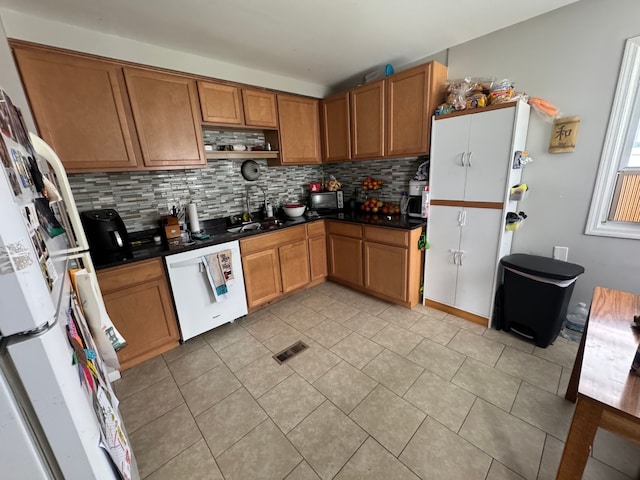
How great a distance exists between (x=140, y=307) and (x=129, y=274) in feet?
0.91

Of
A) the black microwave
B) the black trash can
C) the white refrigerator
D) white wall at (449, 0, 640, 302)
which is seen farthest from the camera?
the black microwave

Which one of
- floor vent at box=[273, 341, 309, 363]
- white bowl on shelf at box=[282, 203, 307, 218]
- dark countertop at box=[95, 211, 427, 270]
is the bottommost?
floor vent at box=[273, 341, 309, 363]

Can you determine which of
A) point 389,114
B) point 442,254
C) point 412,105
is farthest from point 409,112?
point 442,254

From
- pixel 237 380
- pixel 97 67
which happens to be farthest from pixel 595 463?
pixel 97 67

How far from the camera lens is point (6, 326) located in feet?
1.49

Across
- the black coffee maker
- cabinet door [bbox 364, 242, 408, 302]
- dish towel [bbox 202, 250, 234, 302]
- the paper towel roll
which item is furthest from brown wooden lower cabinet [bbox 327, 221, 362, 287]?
the black coffee maker

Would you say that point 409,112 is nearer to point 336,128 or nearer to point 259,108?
point 336,128

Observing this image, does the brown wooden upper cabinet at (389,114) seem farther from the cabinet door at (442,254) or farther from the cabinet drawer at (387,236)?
the cabinet drawer at (387,236)

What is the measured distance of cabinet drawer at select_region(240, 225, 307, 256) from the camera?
251cm

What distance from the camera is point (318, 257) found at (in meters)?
3.23

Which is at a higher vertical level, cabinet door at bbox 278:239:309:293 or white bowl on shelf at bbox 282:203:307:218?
white bowl on shelf at bbox 282:203:307:218

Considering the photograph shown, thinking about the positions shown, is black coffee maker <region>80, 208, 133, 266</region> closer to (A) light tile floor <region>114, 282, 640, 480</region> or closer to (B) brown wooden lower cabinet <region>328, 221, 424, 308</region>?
(A) light tile floor <region>114, 282, 640, 480</region>

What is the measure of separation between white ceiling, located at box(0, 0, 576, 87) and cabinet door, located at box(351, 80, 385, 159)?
1.04 feet

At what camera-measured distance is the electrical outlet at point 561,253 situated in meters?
2.10
